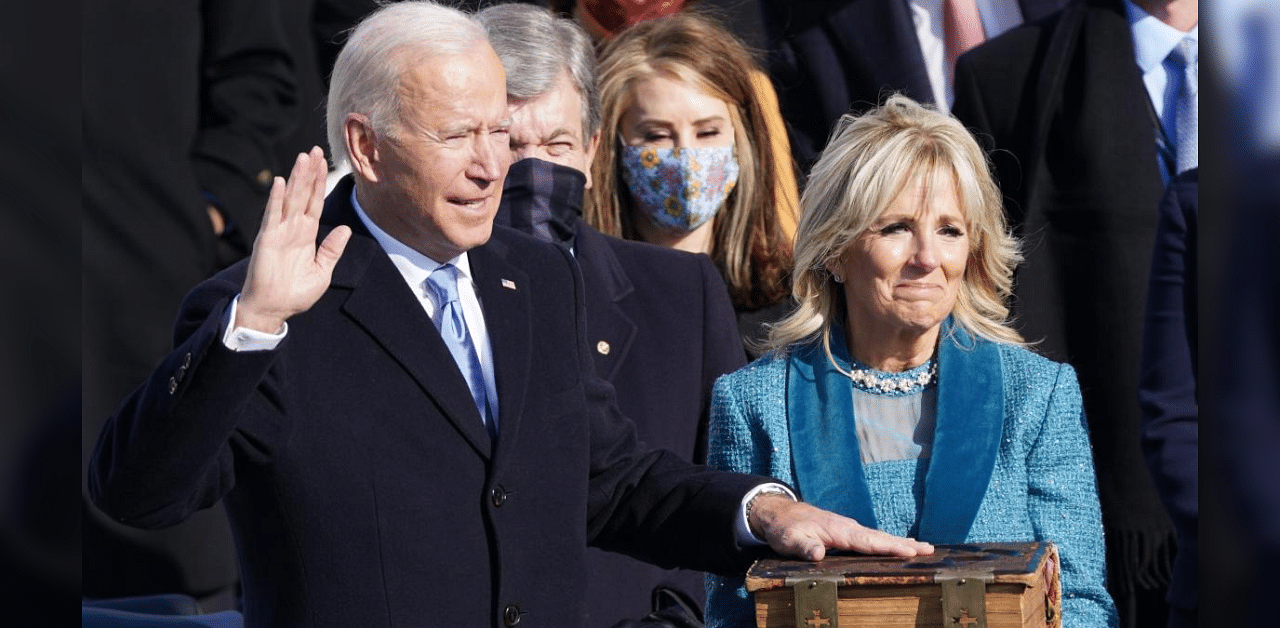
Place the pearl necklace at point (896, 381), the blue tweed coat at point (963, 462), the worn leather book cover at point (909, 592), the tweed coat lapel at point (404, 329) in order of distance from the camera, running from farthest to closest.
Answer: the pearl necklace at point (896, 381)
the blue tweed coat at point (963, 462)
the tweed coat lapel at point (404, 329)
the worn leather book cover at point (909, 592)

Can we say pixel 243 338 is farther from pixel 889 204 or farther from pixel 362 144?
pixel 889 204

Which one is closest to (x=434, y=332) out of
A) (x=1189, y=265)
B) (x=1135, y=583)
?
(x=1189, y=265)

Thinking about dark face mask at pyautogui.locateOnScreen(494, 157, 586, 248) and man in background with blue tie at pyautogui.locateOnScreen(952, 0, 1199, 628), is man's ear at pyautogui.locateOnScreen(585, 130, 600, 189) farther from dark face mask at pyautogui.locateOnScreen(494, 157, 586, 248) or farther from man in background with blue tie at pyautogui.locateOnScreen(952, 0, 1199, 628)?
man in background with blue tie at pyautogui.locateOnScreen(952, 0, 1199, 628)

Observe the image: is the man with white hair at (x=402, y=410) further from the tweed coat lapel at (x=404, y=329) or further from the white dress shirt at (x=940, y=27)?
the white dress shirt at (x=940, y=27)

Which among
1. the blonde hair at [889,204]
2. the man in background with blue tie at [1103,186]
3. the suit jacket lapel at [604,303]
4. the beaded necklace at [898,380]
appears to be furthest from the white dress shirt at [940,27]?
the beaded necklace at [898,380]

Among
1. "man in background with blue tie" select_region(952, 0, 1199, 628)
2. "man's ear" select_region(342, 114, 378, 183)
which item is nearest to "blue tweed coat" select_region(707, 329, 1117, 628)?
"man's ear" select_region(342, 114, 378, 183)

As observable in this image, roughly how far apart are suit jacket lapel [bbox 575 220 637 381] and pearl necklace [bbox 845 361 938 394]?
0.71m

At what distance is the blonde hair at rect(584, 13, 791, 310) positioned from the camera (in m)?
4.37

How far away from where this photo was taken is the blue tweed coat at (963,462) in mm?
3018

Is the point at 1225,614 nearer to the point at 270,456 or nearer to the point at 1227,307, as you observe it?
the point at 1227,307

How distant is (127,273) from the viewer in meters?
5.04

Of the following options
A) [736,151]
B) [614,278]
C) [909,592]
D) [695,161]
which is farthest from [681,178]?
[909,592]

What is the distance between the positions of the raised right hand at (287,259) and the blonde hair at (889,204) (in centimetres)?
120

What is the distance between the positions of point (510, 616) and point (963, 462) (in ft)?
2.89
